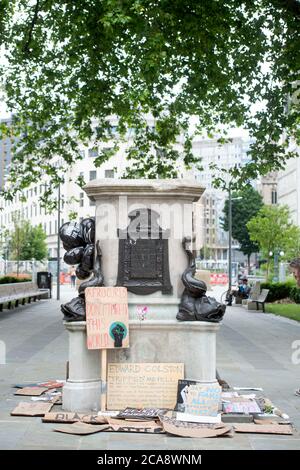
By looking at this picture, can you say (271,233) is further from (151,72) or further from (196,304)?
(196,304)

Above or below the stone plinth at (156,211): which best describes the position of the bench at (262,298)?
below

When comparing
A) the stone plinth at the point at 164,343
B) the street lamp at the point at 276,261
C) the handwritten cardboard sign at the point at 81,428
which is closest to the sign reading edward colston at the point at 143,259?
the stone plinth at the point at 164,343

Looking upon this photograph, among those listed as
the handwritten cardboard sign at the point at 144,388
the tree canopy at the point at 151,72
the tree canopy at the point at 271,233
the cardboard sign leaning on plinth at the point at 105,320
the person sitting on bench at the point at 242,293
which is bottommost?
the handwritten cardboard sign at the point at 144,388

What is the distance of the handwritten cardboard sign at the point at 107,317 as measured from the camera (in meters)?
7.87

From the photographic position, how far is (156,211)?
8.38 meters

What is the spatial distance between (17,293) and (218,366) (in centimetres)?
1777

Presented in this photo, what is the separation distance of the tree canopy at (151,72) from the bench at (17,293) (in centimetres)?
382

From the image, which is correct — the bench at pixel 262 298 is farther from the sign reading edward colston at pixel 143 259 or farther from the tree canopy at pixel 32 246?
the tree canopy at pixel 32 246

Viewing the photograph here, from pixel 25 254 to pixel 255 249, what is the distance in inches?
1548

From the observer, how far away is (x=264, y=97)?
20.6 meters

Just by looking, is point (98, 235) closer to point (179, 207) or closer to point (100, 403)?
point (179, 207)

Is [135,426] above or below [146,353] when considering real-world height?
below

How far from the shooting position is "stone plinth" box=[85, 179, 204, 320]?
8.28 m

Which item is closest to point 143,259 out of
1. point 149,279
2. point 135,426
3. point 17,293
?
point 149,279
